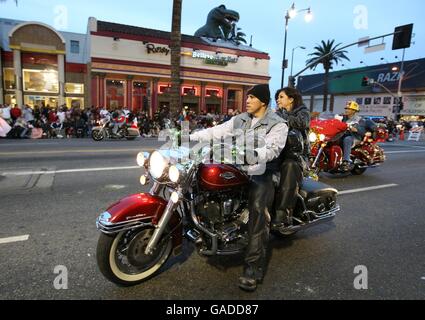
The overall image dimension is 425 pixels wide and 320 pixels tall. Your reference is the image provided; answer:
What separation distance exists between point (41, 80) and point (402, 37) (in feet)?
93.6

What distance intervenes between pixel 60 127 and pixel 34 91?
15045mm

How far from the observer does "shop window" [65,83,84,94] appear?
3058cm

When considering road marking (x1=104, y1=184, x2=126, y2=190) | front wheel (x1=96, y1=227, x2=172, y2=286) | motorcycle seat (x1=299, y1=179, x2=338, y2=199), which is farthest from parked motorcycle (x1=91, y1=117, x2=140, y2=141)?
front wheel (x1=96, y1=227, x2=172, y2=286)

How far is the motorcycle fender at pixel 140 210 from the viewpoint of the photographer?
2780mm

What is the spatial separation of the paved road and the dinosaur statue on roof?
3295 cm

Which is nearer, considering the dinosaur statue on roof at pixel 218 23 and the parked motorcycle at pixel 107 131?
the parked motorcycle at pixel 107 131

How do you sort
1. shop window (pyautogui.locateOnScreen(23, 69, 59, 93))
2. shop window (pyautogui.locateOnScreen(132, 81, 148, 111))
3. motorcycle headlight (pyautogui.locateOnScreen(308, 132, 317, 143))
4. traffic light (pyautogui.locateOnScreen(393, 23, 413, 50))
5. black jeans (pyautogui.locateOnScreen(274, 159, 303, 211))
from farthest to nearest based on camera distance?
shop window (pyautogui.locateOnScreen(132, 81, 148, 111)), shop window (pyautogui.locateOnScreen(23, 69, 59, 93)), traffic light (pyautogui.locateOnScreen(393, 23, 413, 50)), motorcycle headlight (pyautogui.locateOnScreen(308, 132, 317, 143)), black jeans (pyautogui.locateOnScreen(274, 159, 303, 211))

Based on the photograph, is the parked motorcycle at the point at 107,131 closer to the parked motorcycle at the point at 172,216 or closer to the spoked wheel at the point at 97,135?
the spoked wheel at the point at 97,135

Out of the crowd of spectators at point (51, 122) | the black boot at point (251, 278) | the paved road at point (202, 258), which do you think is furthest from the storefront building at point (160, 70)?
the black boot at point (251, 278)

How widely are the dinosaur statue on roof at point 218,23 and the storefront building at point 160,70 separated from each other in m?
1.76

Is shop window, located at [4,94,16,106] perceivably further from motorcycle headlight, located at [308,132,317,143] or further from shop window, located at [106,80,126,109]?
motorcycle headlight, located at [308,132,317,143]

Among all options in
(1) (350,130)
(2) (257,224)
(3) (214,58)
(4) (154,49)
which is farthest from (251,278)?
(3) (214,58)

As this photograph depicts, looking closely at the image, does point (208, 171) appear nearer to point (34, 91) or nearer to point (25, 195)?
point (25, 195)
